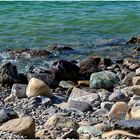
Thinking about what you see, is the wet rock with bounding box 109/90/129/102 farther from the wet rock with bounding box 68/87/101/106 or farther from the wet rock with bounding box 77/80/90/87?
the wet rock with bounding box 77/80/90/87

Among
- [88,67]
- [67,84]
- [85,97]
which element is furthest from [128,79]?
[85,97]

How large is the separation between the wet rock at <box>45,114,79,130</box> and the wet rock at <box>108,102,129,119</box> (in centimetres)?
90

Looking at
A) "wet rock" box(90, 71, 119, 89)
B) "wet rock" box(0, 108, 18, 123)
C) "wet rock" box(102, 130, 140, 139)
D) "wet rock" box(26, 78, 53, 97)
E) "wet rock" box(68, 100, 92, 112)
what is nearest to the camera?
"wet rock" box(102, 130, 140, 139)

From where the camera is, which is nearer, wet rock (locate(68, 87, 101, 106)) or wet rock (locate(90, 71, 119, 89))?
wet rock (locate(68, 87, 101, 106))

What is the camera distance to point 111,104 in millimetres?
8172

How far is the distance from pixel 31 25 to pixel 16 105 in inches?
464

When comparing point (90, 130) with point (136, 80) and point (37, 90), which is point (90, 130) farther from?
point (136, 80)

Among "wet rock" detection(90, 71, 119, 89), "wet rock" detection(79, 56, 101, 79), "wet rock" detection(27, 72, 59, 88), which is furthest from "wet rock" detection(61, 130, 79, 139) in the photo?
"wet rock" detection(79, 56, 101, 79)

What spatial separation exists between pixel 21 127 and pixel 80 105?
1.92 meters

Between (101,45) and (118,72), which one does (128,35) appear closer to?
(101,45)

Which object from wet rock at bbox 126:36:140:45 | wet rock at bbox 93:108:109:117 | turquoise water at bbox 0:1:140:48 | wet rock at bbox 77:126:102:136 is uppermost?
wet rock at bbox 77:126:102:136

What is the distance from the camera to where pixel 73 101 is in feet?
→ 26.8

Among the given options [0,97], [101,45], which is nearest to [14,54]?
[101,45]

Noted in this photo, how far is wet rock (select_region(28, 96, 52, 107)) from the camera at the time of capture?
8.23 m
